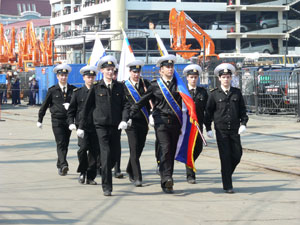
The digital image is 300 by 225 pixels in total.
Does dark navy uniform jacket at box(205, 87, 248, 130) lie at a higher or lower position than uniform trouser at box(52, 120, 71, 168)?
higher

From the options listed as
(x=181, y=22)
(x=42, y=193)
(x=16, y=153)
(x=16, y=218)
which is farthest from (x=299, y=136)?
(x=181, y=22)

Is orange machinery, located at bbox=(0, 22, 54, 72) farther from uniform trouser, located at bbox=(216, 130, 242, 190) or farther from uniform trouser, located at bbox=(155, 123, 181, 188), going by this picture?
uniform trouser, located at bbox=(216, 130, 242, 190)

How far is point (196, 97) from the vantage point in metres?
10.1

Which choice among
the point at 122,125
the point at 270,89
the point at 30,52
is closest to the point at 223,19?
the point at 30,52

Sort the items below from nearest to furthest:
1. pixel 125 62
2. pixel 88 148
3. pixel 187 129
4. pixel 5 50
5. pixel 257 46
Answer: pixel 187 129 < pixel 88 148 < pixel 125 62 < pixel 5 50 < pixel 257 46

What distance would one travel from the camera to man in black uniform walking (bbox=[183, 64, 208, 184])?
32.7ft

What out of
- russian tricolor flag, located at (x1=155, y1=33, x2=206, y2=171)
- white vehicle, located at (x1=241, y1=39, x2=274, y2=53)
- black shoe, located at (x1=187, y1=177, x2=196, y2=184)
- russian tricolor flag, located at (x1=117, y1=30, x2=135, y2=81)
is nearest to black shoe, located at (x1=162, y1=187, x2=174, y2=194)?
russian tricolor flag, located at (x1=155, y1=33, x2=206, y2=171)

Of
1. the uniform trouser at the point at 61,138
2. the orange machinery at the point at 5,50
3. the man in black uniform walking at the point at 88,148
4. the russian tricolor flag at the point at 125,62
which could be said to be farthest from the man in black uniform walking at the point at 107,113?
the orange machinery at the point at 5,50

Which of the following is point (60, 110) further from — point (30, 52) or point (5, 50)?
point (5, 50)

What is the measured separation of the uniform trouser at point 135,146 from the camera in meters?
9.85

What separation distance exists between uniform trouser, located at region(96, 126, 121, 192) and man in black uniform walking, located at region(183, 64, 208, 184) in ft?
4.36

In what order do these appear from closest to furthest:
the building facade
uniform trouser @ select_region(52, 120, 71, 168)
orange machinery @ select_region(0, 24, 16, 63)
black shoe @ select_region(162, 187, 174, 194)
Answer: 1. black shoe @ select_region(162, 187, 174, 194)
2. uniform trouser @ select_region(52, 120, 71, 168)
3. orange machinery @ select_region(0, 24, 16, 63)
4. the building facade

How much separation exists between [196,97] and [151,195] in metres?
1.93

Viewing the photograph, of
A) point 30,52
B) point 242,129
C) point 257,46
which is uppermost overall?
point 257,46
